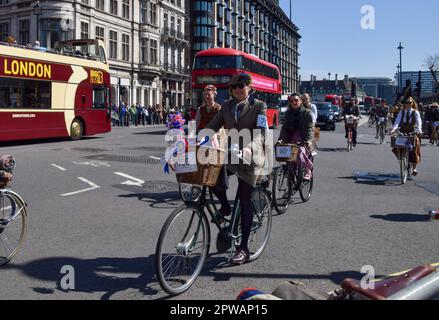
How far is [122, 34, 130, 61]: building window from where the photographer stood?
50.3m

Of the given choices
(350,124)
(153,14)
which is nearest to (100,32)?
(153,14)

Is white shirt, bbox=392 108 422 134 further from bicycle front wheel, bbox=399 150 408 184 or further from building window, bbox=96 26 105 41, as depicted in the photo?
building window, bbox=96 26 105 41

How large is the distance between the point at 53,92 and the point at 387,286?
61.8ft

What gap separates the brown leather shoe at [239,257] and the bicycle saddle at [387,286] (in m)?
2.17

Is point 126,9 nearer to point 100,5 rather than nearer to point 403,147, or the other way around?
point 100,5

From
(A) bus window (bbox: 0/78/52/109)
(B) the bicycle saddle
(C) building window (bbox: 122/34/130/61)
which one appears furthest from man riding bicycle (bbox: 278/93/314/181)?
Answer: (C) building window (bbox: 122/34/130/61)

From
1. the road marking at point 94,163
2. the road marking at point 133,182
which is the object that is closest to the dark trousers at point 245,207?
the road marking at point 133,182

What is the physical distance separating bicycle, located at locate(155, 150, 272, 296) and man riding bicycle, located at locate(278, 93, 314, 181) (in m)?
3.20

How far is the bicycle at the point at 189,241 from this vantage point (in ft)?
13.0

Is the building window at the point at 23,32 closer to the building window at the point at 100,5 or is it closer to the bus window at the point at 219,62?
the building window at the point at 100,5

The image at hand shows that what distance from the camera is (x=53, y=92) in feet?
64.7

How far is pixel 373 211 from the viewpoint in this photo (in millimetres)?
7797

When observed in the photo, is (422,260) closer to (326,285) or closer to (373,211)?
(326,285)
